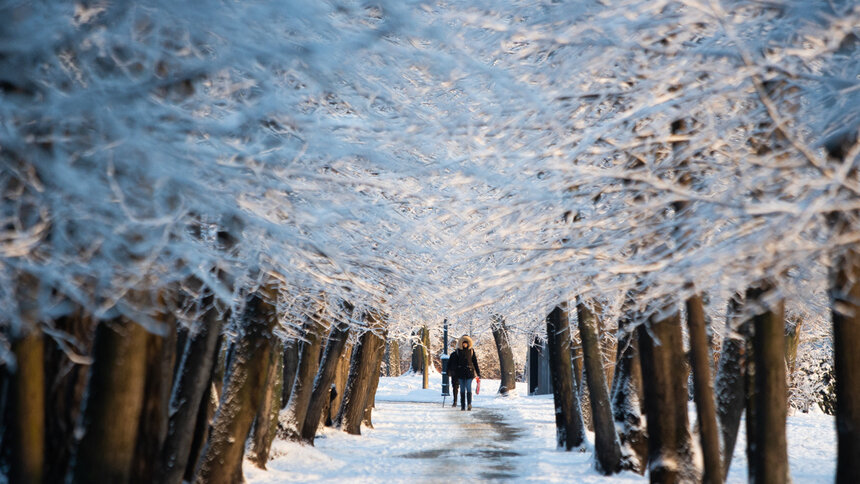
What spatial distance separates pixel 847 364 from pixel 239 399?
6.12 metres

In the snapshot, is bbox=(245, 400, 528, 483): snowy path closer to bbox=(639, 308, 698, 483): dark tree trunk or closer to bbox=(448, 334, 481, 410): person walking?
bbox=(448, 334, 481, 410): person walking

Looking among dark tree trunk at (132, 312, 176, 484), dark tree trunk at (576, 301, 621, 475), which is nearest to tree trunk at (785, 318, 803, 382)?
dark tree trunk at (576, 301, 621, 475)

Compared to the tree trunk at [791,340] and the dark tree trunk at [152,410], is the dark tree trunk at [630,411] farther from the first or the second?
the tree trunk at [791,340]

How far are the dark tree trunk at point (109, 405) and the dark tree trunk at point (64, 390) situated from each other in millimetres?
351

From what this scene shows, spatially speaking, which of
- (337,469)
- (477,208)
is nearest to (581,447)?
(337,469)

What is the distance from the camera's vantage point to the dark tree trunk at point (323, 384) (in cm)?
1658

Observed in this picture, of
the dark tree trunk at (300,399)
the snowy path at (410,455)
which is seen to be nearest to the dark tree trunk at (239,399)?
the snowy path at (410,455)

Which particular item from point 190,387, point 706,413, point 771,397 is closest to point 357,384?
point 190,387

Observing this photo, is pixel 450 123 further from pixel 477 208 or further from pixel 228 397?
pixel 228 397

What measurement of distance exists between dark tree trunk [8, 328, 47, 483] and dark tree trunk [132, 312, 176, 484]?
680 mm

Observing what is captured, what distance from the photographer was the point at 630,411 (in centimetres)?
1259

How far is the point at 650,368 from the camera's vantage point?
9508mm

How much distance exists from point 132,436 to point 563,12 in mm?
4239

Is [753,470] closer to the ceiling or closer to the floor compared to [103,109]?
closer to the floor
